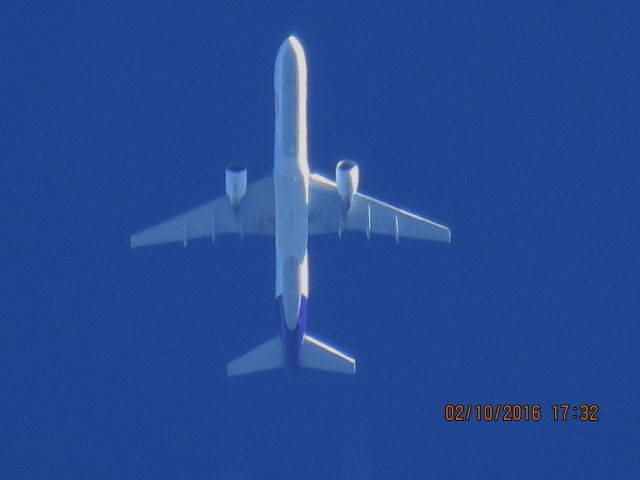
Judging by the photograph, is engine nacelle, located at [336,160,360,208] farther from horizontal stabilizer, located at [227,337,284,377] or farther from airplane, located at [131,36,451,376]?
horizontal stabilizer, located at [227,337,284,377]

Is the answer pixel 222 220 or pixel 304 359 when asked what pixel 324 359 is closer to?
pixel 304 359

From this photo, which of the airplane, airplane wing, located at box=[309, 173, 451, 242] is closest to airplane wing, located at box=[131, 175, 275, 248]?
the airplane

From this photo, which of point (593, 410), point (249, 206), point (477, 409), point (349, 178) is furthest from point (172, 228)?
point (593, 410)

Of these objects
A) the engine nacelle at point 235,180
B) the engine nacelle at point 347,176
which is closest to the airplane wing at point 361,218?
the engine nacelle at point 347,176

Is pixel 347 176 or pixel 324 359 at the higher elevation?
pixel 347 176

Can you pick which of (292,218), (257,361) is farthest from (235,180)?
(257,361)

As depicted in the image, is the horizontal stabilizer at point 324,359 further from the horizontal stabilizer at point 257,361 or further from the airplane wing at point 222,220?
the airplane wing at point 222,220

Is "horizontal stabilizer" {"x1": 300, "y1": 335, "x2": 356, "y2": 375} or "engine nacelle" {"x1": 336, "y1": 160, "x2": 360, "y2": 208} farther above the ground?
"engine nacelle" {"x1": 336, "y1": 160, "x2": 360, "y2": 208}
